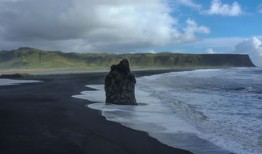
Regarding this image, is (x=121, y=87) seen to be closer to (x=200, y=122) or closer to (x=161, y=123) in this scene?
(x=161, y=123)

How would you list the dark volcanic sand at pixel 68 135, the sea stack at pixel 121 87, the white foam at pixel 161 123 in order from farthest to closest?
the sea stack at pixel 121 87 < the white foam at pixel 161 123 < the dark volcanic sand at pixel 68 135

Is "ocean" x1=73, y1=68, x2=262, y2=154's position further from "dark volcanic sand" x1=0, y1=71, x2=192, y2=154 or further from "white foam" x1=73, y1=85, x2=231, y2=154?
"dark volcanic sand" x1=0, y1=71, x2=192, y2=154

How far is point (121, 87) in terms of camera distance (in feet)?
87.6

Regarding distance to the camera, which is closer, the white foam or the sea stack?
the white foam

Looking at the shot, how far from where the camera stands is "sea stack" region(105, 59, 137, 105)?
2630cm

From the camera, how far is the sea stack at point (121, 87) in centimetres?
2630

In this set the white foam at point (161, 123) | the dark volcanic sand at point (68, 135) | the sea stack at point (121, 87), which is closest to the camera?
the dark volcanic sand at point (68, 135)

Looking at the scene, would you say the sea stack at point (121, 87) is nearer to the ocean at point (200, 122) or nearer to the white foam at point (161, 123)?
the white foam at point (161, 123)

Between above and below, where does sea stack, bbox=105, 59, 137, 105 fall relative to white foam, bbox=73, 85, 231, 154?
above

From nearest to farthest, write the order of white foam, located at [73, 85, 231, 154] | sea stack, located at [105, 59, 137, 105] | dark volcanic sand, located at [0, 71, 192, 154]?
dark volcanic sand, located at [0, 71, 192, 154] → white foam, located at [73, 85, 231, 154] → sea stack, located at [105, 59, 137, 105]

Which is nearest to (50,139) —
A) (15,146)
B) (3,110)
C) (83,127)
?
(15,146)

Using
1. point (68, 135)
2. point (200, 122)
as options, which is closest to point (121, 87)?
point (200, 122)

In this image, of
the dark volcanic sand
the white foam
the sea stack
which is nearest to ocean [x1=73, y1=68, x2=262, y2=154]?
the white foam

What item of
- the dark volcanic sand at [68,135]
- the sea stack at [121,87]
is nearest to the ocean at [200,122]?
the dark volcanic sand at [68,135]
